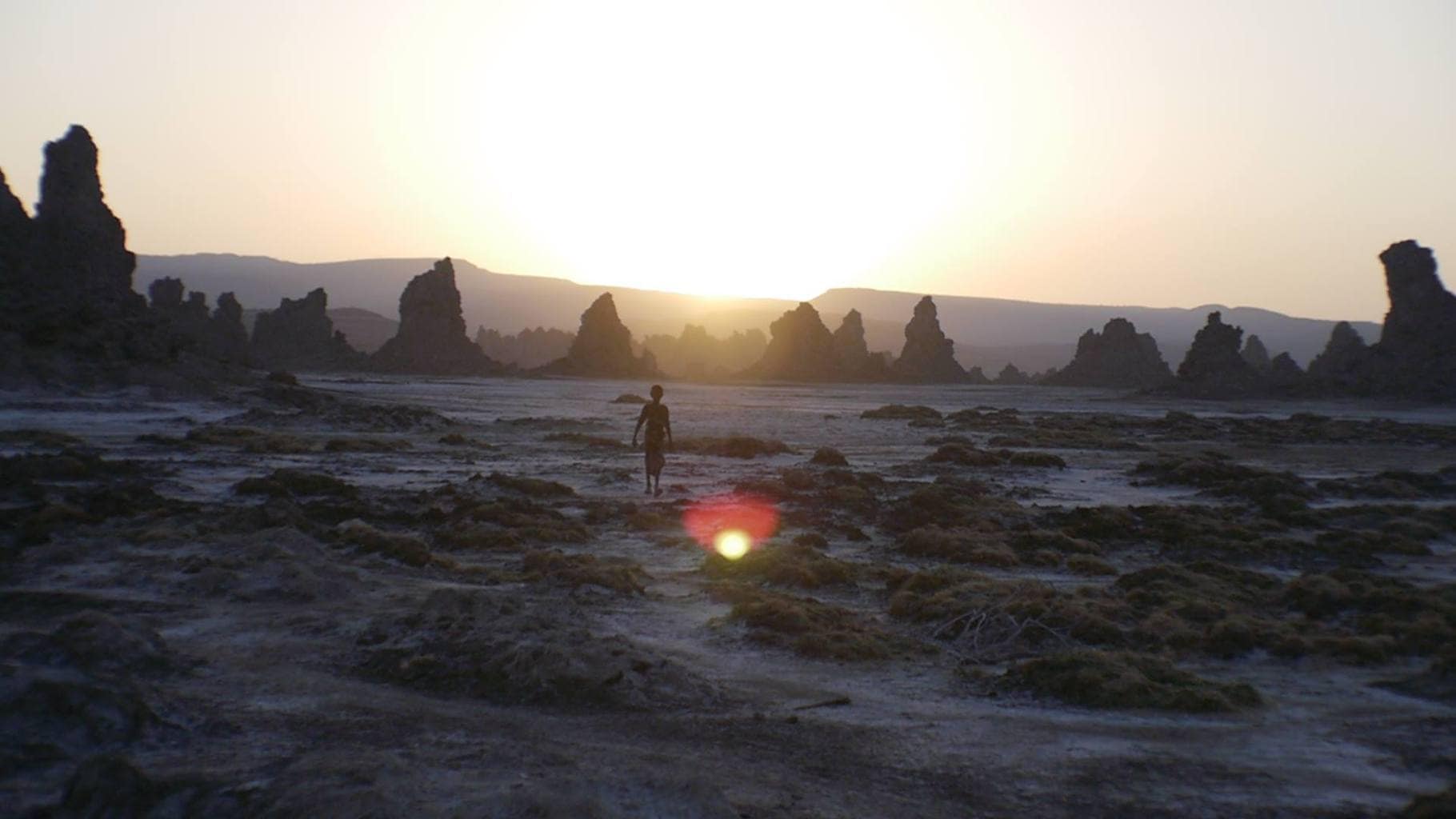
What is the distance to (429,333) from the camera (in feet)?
326

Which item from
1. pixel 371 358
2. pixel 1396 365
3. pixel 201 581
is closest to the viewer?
pixel 201 581

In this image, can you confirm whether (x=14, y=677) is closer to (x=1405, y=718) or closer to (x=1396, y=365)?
(x=1405, y=718)

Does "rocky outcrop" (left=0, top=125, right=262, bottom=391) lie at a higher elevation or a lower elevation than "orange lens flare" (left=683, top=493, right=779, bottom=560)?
higher

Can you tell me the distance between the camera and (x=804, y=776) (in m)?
6.56

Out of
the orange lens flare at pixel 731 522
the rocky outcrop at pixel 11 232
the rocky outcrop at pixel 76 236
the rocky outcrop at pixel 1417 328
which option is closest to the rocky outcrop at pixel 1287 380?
the rocky outcrop at pixel 1417 328

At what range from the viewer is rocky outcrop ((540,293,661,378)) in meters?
106

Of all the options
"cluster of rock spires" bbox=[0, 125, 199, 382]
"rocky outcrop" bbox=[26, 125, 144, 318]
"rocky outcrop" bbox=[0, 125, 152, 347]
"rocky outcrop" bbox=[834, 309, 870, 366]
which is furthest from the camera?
"rocky outcrop" bbox=[834, 309, 870, 366]

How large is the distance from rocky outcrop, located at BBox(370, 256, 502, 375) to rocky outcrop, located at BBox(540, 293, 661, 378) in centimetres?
1041

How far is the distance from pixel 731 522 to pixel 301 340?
92.0 meters

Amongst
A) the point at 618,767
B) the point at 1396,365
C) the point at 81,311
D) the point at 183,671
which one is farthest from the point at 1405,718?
the point at 1396,365

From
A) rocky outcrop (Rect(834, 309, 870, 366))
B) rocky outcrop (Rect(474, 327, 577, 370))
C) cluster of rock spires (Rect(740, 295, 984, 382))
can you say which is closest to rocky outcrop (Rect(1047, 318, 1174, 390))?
cluster of rock spires (Rect(740, 295, 984, 382))

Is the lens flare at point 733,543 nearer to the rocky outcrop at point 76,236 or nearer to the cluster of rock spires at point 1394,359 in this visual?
the rocky outcrop at point 76,236

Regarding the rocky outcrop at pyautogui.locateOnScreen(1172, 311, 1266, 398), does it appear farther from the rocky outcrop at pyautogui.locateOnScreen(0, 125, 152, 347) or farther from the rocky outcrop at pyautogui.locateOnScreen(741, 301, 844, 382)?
the rocky outcrop at pyautogui.locateOnScreen(0, 125, 152, 347)

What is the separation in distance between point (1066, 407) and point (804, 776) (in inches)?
2873
